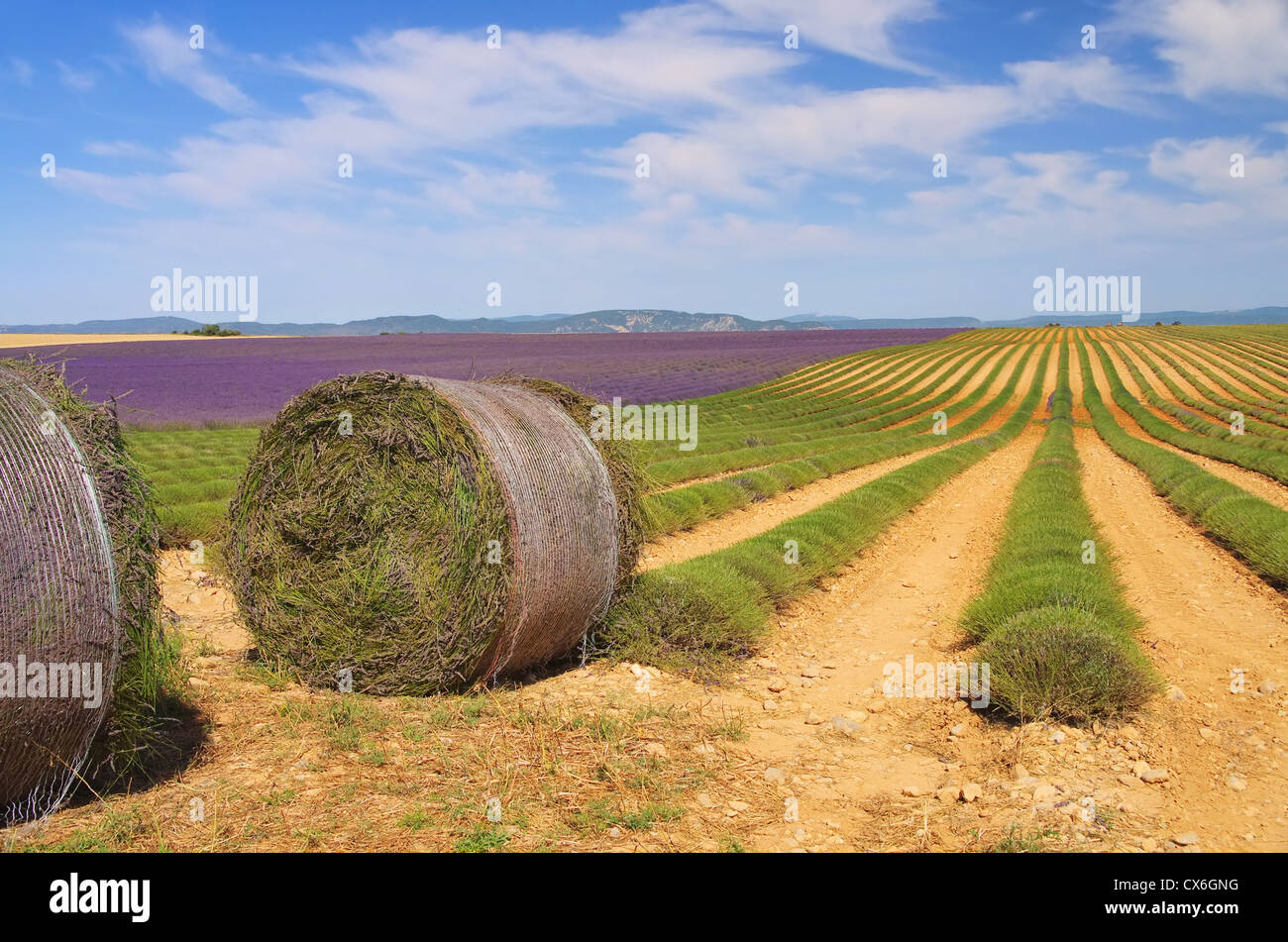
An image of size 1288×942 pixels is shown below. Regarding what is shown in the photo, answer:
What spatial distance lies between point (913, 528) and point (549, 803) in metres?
9.26

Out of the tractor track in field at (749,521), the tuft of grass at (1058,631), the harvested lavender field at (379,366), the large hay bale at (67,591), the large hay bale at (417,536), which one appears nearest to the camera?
the large hay bale at (67,591)

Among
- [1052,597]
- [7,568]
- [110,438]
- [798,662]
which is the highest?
[110,438]

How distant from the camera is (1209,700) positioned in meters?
5.94

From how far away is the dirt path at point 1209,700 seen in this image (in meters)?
4.37

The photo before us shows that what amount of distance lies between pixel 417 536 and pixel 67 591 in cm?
222

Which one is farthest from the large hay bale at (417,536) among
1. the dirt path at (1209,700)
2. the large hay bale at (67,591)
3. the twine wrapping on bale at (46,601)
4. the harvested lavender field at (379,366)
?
the harvested lavender field at (379,366)

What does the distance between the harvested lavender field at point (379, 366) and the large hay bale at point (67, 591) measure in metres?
13.0

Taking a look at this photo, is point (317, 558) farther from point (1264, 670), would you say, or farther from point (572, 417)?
point (1264, 670)

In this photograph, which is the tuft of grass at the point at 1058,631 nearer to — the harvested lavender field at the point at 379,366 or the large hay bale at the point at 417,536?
the large hay bale at the point at 417,536

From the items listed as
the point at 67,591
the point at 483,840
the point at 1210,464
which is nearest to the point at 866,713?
the point at 483,840

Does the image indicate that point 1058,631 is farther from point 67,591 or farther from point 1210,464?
point 1210,464

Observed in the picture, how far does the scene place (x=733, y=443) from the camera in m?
22.7
